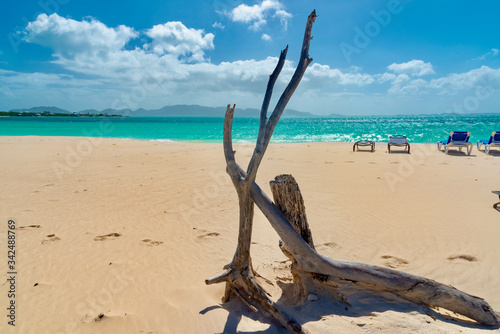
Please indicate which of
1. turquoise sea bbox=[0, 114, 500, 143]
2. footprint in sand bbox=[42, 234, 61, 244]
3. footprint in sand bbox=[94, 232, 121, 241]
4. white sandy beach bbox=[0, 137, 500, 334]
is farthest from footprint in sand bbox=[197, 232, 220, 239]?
turquoise sea bbox=[0, 114, 500, 143]

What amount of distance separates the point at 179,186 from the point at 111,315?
5820 millimetres

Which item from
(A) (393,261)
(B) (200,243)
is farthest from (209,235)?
(A) (393,261)

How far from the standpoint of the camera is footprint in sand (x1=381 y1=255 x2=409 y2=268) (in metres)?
4.57

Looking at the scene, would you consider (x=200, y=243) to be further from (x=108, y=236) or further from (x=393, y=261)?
(x=393, y=261)

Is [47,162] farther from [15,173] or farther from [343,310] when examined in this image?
[343,310]

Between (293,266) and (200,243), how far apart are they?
7.70ft

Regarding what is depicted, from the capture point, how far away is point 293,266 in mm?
3406

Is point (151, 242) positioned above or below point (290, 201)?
below

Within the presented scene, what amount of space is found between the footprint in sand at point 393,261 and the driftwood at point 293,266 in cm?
135

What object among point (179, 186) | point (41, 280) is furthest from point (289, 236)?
point (179, 186)

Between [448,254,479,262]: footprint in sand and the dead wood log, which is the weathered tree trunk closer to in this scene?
the dead wood log

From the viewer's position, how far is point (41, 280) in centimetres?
391

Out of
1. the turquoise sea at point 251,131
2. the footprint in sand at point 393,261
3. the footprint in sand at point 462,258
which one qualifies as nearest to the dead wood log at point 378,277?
the footprint in sand at point 393,261

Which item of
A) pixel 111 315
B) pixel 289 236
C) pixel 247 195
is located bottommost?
pixel 111 315
